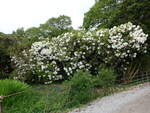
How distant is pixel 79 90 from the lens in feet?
30.1

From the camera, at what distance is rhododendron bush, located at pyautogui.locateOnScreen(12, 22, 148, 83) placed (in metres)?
13.3

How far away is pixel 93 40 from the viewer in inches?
529

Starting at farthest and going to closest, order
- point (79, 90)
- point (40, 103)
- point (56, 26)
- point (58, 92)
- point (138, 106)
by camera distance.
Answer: point (56, 26) → point (58, 92) → point (79, 90) → point (40, 103) → point (138, 106)

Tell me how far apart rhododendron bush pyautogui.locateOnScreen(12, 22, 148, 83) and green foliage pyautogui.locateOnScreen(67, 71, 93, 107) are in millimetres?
3948

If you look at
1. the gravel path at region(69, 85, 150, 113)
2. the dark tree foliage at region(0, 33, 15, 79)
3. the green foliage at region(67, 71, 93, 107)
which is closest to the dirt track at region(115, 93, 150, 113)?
the gravel path at region(69, 85, 150, 113)

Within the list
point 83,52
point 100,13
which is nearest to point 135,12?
point 100,13

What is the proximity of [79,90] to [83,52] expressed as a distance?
4.57 m

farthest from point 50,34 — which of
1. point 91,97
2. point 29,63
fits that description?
point 91,97

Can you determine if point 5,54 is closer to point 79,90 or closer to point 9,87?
point 9,87

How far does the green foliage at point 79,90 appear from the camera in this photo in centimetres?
897

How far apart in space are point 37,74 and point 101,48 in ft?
13.8

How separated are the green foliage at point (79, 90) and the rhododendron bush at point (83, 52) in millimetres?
3948

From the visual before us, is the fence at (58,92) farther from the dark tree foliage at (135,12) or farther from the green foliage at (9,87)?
the dark tree foliage at (135,12)

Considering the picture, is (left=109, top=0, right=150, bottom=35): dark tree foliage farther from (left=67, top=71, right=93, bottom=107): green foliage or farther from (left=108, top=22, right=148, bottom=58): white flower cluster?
(left=67, top=71, right=93, bottom=107): green foliage
